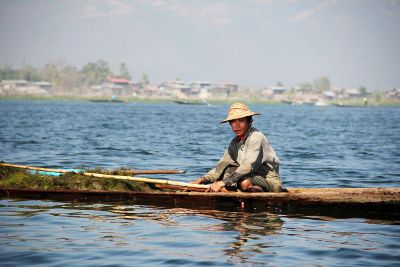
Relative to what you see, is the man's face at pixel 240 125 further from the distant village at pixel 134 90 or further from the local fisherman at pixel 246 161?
the distant village at pixel 134 90

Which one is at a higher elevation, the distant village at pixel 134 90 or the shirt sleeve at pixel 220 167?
the distant village at pixel 134 90

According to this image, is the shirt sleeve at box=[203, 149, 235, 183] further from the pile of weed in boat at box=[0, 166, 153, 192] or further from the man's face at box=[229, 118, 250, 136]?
the pile of weed in boat at box=[0, 166, 153, 192]


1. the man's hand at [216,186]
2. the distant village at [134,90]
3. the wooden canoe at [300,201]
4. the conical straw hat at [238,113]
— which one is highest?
Result: the distant village at [134,90]

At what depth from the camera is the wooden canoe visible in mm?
8648

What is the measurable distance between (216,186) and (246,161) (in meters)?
0.65

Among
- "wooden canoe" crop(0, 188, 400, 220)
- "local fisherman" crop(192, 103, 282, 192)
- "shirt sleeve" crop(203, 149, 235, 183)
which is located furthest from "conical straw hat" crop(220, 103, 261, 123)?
"wooden canoe" crop(0, 188, 400, 220)

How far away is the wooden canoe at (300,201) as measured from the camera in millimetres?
8648

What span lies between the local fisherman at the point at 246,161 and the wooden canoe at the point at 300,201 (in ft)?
0.63

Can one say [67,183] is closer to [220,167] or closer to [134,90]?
[220,167]

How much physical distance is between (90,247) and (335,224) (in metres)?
3.29

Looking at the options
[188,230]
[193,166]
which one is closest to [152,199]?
[188,230]

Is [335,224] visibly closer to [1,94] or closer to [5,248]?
[5,248]

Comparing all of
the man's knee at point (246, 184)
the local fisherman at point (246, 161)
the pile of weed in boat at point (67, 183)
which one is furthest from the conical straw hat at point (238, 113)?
the pile of weed in boat at point (67, 183)

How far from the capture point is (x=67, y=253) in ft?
22.7
